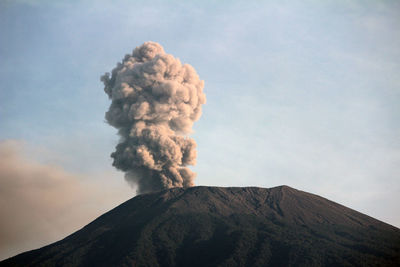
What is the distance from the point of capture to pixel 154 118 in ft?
342

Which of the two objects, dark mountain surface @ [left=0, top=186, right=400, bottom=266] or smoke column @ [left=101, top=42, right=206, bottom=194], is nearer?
dark mountain surface @ [left=0, top=186, right=400, bottom=266]

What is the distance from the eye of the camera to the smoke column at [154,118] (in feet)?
327

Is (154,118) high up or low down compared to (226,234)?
up

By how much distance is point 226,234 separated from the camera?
8675 centimetres

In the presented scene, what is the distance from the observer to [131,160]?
9969 cm

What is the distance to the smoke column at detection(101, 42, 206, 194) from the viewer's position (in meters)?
99.8

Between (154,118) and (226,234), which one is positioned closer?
(226,234)

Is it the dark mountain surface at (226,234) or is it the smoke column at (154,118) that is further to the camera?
the smoke column at (154,118)

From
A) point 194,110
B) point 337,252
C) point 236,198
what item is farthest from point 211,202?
point 337,252

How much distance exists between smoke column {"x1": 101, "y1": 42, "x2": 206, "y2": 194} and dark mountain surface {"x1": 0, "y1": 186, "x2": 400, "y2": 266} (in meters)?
4.75

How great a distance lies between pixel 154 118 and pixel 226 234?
30.5m

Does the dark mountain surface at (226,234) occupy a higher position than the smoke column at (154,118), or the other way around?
the smoke column at (154,118)

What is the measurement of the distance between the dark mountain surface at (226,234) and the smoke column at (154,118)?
4.75m

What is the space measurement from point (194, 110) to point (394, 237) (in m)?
48.6
